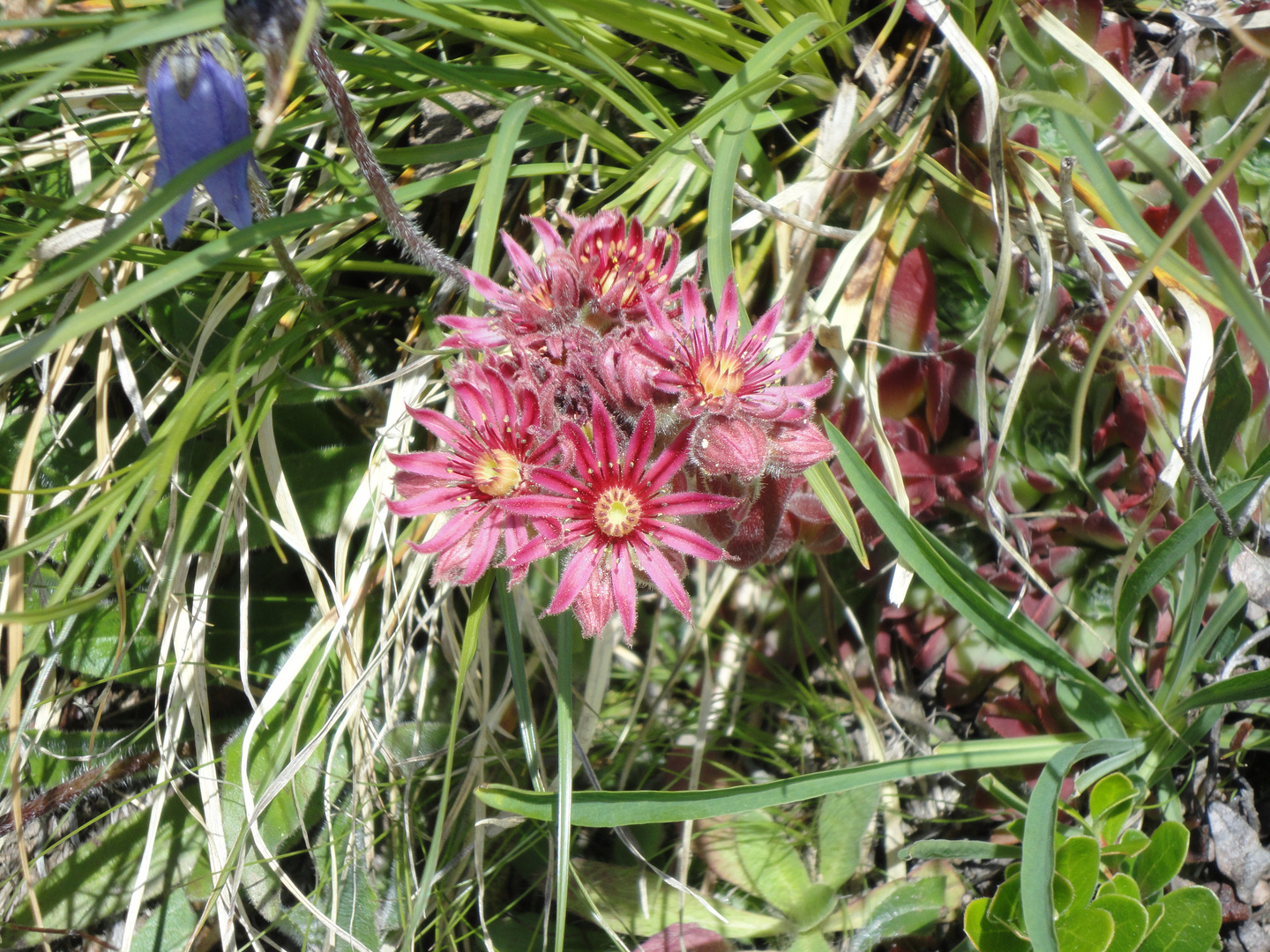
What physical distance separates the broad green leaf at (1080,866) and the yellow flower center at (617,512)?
3.22 ft

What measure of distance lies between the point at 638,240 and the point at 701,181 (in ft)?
2.00

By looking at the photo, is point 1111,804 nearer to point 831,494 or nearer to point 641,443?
point 831,494

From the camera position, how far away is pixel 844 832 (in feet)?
6.30

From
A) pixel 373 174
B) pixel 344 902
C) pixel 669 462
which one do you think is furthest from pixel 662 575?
pixel 344 902

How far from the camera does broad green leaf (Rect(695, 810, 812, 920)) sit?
1919 mm

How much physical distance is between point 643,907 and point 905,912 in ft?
1.84

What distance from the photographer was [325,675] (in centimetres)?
208

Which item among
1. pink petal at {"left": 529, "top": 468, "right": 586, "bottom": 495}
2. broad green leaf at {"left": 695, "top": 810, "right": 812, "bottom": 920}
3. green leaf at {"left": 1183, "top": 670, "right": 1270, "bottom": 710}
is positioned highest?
pink petal at {"left": 529, "top": 468, "right": 586, "bottom": 495}

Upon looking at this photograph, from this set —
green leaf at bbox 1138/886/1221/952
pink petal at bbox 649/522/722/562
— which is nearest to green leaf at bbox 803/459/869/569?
pink petal at bbox 649/522/722/562

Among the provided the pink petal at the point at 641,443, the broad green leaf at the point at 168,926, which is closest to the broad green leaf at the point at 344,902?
the broad green leaf at the point at 168,926

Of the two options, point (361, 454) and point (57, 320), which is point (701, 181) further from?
point (57, 320)

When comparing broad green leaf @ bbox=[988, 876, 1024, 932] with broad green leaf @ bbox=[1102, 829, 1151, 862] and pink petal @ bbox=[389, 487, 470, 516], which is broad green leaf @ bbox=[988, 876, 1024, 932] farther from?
pink petal @ bbox=[389, 487, 470, 516]

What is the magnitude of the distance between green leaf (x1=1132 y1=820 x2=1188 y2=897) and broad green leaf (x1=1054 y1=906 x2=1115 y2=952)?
0.21 metres

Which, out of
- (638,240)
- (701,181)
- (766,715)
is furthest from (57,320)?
(766,715)
